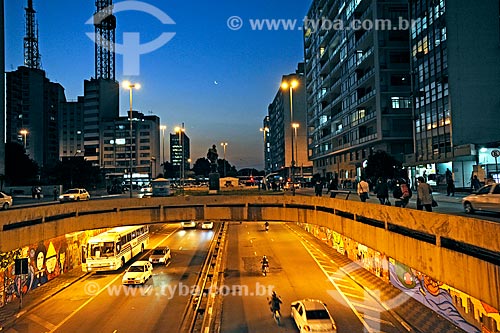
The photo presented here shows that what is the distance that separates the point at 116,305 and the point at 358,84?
187 feet

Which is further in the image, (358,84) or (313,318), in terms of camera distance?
(358,84)

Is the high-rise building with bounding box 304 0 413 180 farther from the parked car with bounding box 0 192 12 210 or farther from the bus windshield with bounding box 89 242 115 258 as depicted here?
the parked car with bounding box 0 192 12 210

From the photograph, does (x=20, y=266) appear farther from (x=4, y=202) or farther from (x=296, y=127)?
(x=296, y=127)

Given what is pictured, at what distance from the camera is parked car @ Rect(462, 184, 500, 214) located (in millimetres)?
18666

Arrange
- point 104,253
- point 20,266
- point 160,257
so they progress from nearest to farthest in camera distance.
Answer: point 20,266, point 104,253, point 160,257

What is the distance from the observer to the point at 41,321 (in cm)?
2338

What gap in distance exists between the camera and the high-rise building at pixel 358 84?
6306cm

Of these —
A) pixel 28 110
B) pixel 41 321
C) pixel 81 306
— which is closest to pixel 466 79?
pixel 81 306

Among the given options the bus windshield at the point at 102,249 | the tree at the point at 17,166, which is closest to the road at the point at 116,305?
the bus windshield at the point at 102,249

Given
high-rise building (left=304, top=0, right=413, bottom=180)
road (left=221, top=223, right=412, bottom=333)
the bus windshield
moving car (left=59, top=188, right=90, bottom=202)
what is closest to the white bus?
the bus windshield

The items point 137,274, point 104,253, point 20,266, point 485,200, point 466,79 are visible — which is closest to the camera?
point 485,200

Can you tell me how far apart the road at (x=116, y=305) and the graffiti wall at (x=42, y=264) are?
7.11 ft

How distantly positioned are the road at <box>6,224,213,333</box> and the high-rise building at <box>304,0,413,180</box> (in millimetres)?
40175

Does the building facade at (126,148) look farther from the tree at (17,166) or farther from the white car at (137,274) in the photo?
the white car at (137,274)
